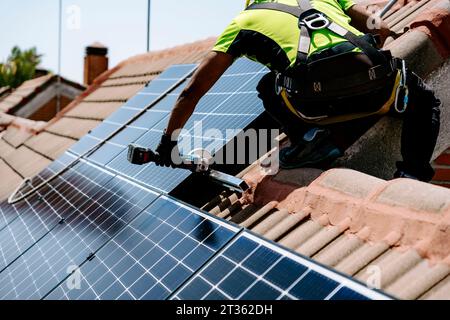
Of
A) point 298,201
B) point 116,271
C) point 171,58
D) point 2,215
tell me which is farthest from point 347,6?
point 171,58

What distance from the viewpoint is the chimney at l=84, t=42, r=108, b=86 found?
63.6 feet

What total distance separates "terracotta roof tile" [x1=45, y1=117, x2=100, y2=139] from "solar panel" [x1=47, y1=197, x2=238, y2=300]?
17.0 feet

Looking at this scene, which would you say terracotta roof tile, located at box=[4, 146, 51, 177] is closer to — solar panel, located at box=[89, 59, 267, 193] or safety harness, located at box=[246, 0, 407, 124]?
solar panel, located at box=[89, 59, 267, 193]

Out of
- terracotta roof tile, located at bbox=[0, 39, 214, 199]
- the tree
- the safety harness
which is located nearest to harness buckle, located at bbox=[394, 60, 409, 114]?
the safety harness

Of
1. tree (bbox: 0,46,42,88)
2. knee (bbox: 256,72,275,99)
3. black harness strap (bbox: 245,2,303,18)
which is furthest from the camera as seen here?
tree (bbox: 0,46,42,88)

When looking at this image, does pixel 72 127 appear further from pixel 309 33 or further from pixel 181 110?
pixel 309 33

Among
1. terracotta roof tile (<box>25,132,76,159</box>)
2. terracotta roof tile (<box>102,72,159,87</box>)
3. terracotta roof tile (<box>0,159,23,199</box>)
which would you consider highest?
terracotta roof tile (<box>102,72,159,87</box>)

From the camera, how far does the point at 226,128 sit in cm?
418

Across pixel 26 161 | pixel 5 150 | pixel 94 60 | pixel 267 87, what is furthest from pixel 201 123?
pixel 94 60

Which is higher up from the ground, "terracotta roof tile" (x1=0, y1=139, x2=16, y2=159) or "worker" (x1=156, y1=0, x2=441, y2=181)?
"worker" (x1=156, y1=0, x2=441, y2=181)

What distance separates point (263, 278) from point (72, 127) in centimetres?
769

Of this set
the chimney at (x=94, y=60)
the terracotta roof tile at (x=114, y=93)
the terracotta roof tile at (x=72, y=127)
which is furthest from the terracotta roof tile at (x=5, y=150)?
the chimney at (x=94, y=60)

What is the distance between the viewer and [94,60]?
19.7 m

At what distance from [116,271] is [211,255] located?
74 cm
